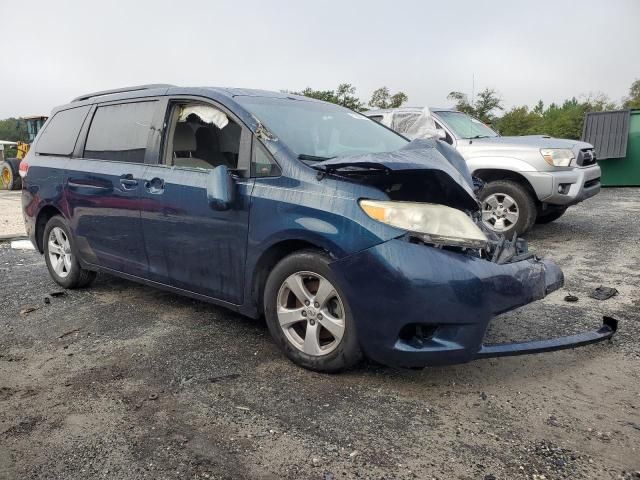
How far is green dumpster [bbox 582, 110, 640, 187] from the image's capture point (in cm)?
1264

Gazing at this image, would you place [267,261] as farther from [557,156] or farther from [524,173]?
[557,156]

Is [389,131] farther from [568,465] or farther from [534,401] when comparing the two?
[568,465]

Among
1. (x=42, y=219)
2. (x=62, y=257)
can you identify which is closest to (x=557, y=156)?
(x=62, y=257)

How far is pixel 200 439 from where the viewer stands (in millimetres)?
2500

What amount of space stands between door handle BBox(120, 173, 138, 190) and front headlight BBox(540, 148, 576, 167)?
4.91 metres

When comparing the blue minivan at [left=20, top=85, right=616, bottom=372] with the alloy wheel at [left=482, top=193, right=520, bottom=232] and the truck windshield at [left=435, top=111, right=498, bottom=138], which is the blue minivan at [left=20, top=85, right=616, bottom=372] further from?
the truck windshield at [left=435, top=111, right=498, bottom=138]

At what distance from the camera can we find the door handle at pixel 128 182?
4.04 m

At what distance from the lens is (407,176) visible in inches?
116

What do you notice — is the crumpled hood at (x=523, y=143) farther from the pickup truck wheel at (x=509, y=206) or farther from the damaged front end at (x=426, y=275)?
the damaged front end at (x=426, y=275)

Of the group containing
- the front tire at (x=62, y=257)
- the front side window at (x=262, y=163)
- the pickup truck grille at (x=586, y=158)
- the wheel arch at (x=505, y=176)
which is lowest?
the front tire at (x=62, y=257)

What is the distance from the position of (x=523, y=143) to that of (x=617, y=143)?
24.5 ft

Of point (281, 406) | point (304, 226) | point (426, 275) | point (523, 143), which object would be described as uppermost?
point (523, 143)

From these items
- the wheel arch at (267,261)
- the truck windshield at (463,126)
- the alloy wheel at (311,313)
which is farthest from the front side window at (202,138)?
the truck windshield at (463,126)

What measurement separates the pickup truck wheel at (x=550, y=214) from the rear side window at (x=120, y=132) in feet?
16.5
